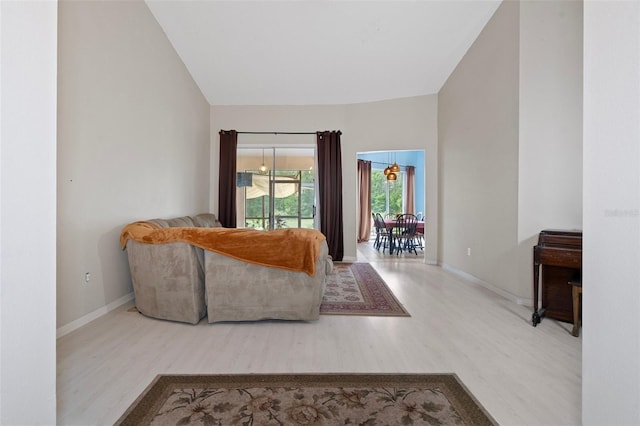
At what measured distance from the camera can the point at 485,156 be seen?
348cm

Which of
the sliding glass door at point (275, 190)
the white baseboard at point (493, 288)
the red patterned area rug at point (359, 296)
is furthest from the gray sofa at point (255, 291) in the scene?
the sliding glass door at point (275, 190)

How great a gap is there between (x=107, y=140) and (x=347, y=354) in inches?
115

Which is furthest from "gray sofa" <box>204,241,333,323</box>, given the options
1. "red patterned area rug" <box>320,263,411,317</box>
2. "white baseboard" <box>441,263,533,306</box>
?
"white baseboard" <box>441,263,533,306</box>

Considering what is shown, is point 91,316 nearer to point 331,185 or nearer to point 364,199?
point 331,185

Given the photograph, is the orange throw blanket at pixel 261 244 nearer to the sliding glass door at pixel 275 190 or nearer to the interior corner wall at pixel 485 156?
the interior corner wall at pixel 485 156

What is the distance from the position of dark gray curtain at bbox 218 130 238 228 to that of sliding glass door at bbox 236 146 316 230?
288 millimetres

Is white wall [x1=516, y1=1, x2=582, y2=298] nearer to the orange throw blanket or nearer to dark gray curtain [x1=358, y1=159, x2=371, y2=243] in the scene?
the orange throw blanket

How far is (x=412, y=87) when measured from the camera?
481 centimetres

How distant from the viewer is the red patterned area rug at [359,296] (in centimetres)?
265

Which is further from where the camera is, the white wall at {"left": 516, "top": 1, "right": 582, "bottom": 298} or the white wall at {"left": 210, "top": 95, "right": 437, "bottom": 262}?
the white wall at {"left": 210, "top": 95, "right": 437, "bottom": 262}

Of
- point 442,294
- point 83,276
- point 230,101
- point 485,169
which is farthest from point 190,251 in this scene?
point 230,101

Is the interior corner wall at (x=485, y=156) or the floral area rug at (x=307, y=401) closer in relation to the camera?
the floral area rug at (x=307, y=401)
